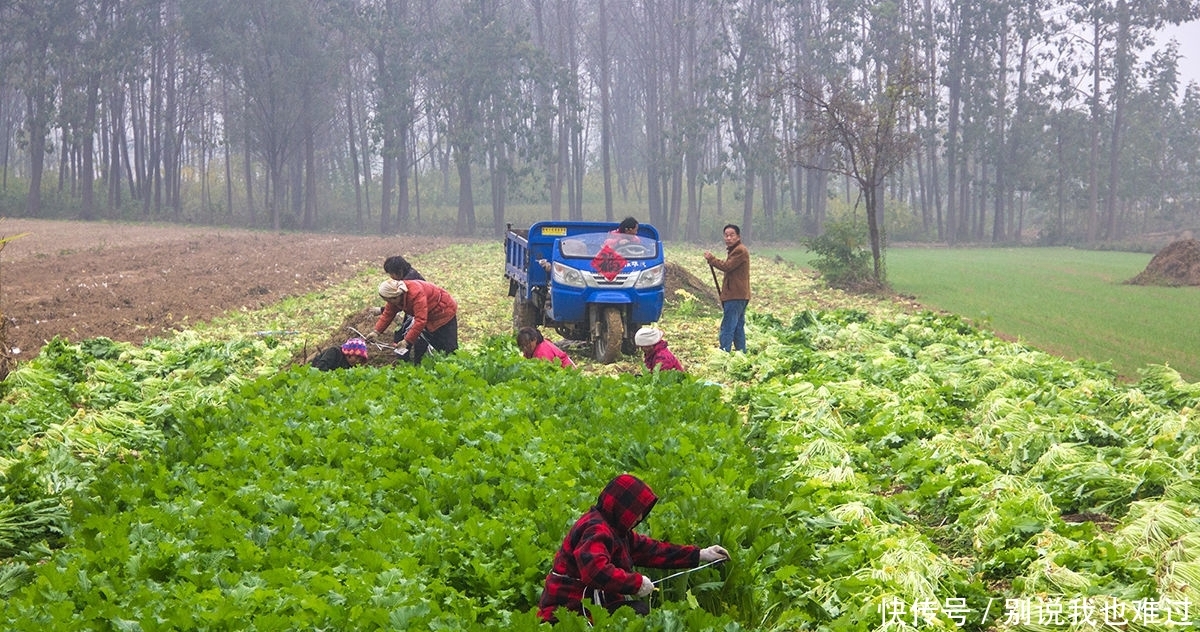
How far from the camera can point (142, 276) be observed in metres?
31.2

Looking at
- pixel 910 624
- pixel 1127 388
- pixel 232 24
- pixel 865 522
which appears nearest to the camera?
pixel 910 624

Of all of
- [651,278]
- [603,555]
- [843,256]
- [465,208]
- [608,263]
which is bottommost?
[603,555]

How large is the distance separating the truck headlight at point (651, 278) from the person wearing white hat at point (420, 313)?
3456 mm

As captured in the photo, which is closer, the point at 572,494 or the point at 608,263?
the point at 572,494

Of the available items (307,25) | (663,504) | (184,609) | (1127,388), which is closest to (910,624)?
(663,504)

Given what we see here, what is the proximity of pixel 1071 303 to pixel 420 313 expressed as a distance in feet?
67.3

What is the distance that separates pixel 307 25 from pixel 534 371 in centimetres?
6278

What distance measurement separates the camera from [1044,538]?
757 centimetres

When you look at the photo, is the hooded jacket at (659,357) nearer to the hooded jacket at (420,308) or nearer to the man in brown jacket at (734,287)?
the man in brown jacket at (734,287)

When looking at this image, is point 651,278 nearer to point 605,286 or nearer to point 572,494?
point 605,286

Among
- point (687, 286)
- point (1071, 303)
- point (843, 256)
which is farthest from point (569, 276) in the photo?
point (843, 256)

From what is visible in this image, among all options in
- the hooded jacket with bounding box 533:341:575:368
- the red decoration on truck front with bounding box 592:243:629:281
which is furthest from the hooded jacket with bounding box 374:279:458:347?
the red decoration on truck front with bounding box 592:243:629:281

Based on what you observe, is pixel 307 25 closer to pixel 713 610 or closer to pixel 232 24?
pixel 232 24

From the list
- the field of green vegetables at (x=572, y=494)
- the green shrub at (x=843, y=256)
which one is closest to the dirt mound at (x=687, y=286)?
the green shrub at (x=843, y=256)
